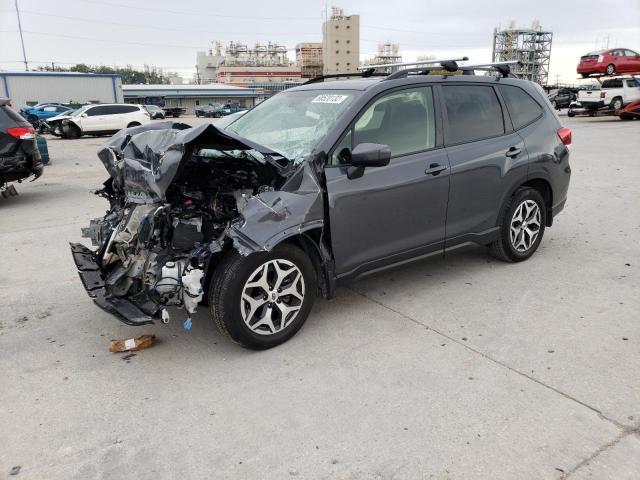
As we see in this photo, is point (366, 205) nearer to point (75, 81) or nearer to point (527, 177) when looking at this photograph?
point (527, 177)

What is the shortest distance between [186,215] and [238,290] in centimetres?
69

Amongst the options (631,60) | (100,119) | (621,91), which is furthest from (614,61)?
(100,119)

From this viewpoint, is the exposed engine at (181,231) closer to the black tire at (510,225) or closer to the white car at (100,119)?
the black tire at (510,225)

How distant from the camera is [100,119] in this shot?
2472 centimetres

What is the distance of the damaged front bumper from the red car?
33745 mm

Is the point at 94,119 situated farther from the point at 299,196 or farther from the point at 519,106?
the point at 299,196

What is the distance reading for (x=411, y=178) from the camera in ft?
13.1

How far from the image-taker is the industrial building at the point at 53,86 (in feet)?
147

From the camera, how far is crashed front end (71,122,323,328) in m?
3.24

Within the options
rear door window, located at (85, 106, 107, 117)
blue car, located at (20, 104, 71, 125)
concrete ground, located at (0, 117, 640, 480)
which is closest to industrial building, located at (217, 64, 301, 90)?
blue car, located at (20, 104, 71, 125)

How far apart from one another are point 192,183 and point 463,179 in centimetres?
226

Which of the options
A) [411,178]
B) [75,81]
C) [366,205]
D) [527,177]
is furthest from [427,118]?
[75,81]

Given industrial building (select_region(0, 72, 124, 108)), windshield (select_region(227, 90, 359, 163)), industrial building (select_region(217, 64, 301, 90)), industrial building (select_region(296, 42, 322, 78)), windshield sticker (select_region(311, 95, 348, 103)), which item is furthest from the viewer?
industrial building (select_region(296, 42, 322, 78))

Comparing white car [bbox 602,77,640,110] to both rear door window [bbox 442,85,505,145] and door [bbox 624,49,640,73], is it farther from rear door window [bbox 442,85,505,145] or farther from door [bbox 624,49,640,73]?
rear door window [bbox 442,85,505,145]
